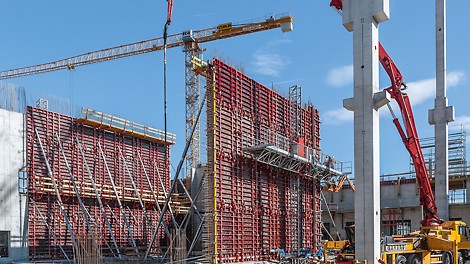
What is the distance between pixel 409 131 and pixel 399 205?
19307mm

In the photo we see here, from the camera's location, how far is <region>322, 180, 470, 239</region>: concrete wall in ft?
147

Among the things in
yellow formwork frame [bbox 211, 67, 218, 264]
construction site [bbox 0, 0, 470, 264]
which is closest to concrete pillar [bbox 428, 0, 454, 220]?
construction site [bbox 0, 0, 470, 264]

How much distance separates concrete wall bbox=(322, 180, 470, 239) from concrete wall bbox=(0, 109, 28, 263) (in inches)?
1020

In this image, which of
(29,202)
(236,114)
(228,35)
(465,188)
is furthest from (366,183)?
(228,35)

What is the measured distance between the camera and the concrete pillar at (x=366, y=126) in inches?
845

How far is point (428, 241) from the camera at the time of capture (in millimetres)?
26906

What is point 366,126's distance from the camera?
71.3ft

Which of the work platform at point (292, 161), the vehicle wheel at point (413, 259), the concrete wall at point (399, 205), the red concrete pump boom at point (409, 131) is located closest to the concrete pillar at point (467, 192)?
the concrete wall at point (399, 205)

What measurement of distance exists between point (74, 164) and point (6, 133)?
17.4ft

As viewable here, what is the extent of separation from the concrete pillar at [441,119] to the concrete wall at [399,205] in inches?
289

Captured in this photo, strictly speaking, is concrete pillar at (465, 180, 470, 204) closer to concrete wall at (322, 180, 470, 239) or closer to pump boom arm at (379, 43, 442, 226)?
concrete wall at (322, 180, 470, 239)

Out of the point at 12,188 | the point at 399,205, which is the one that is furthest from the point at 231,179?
the point at 399,205

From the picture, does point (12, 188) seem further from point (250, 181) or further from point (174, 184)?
point (250, 181)

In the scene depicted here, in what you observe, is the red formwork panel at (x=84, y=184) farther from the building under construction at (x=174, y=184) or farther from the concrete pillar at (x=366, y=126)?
the concrete pillar at (x=366, y=126)
